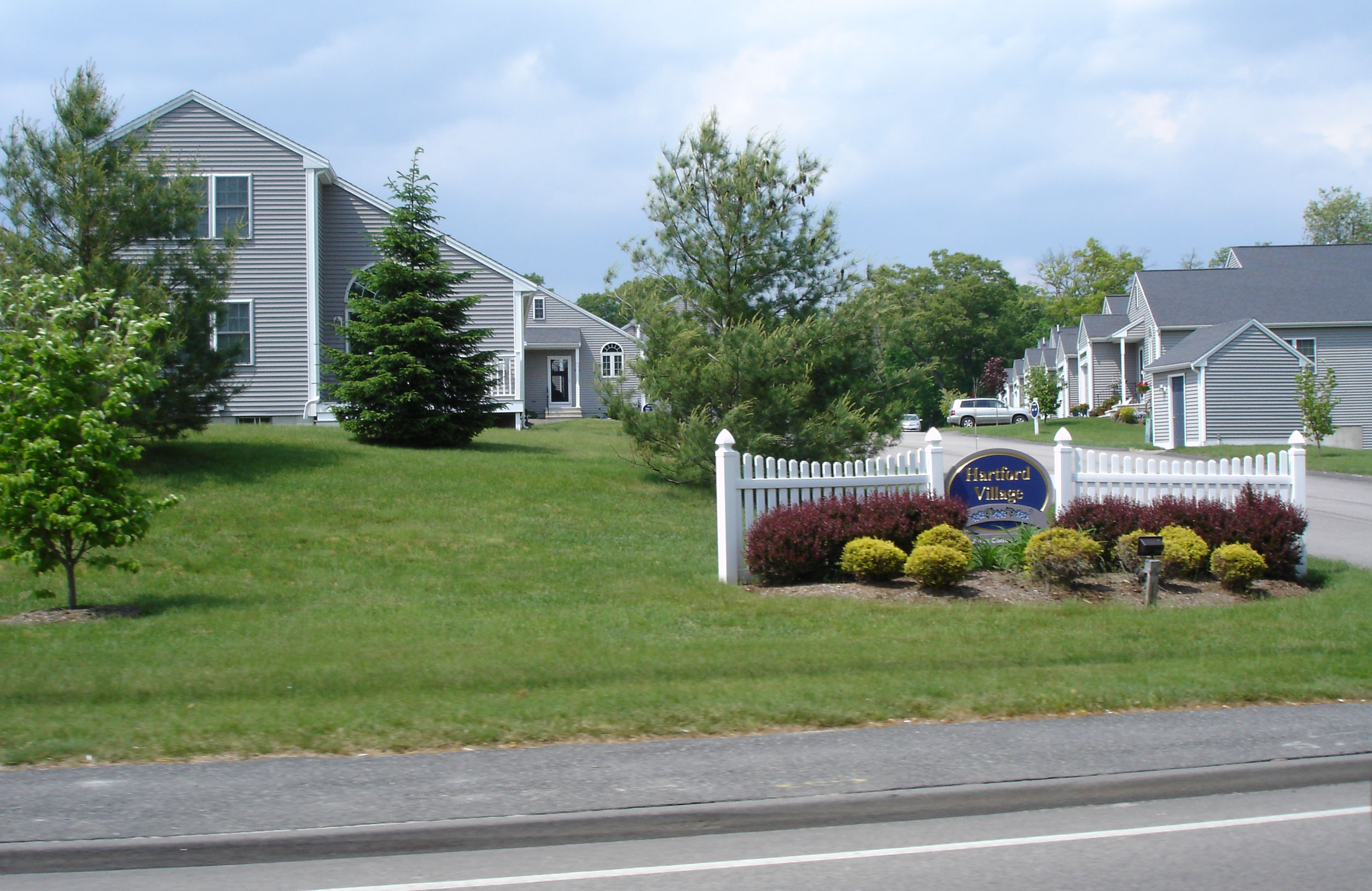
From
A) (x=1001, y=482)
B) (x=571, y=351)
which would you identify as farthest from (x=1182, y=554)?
(x=571, y=351)

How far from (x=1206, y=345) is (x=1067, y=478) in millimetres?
28381

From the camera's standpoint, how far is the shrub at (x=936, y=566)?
1123 cm

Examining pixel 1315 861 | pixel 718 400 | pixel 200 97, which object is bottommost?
pixel 1315 861

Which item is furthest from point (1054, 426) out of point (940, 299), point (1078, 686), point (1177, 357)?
point (1078, 686)

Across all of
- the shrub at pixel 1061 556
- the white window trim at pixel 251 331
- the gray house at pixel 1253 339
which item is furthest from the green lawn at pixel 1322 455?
the white window trim at pixel 251 331

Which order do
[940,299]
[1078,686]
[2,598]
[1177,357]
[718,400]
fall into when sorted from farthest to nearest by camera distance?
1. [940,299]
2. [1177,357]
3. [718,400]
4. [2,598]
5. [1078,686]

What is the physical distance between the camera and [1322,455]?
31.7 metres

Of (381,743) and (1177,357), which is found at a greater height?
(1177,357)

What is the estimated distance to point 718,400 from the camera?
19.3 m

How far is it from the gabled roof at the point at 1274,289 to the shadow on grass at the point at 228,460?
123 ft

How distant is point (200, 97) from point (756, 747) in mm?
26610

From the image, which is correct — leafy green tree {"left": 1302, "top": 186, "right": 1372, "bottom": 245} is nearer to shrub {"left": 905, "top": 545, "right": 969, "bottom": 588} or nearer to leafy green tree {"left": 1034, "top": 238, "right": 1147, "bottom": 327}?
leafy green tree {"left": 1034, "top": 238, "right": 1147, "bottom": 327}

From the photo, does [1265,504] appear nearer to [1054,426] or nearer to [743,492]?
[743,492]

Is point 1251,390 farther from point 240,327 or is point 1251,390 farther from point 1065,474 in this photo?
point 240,327
